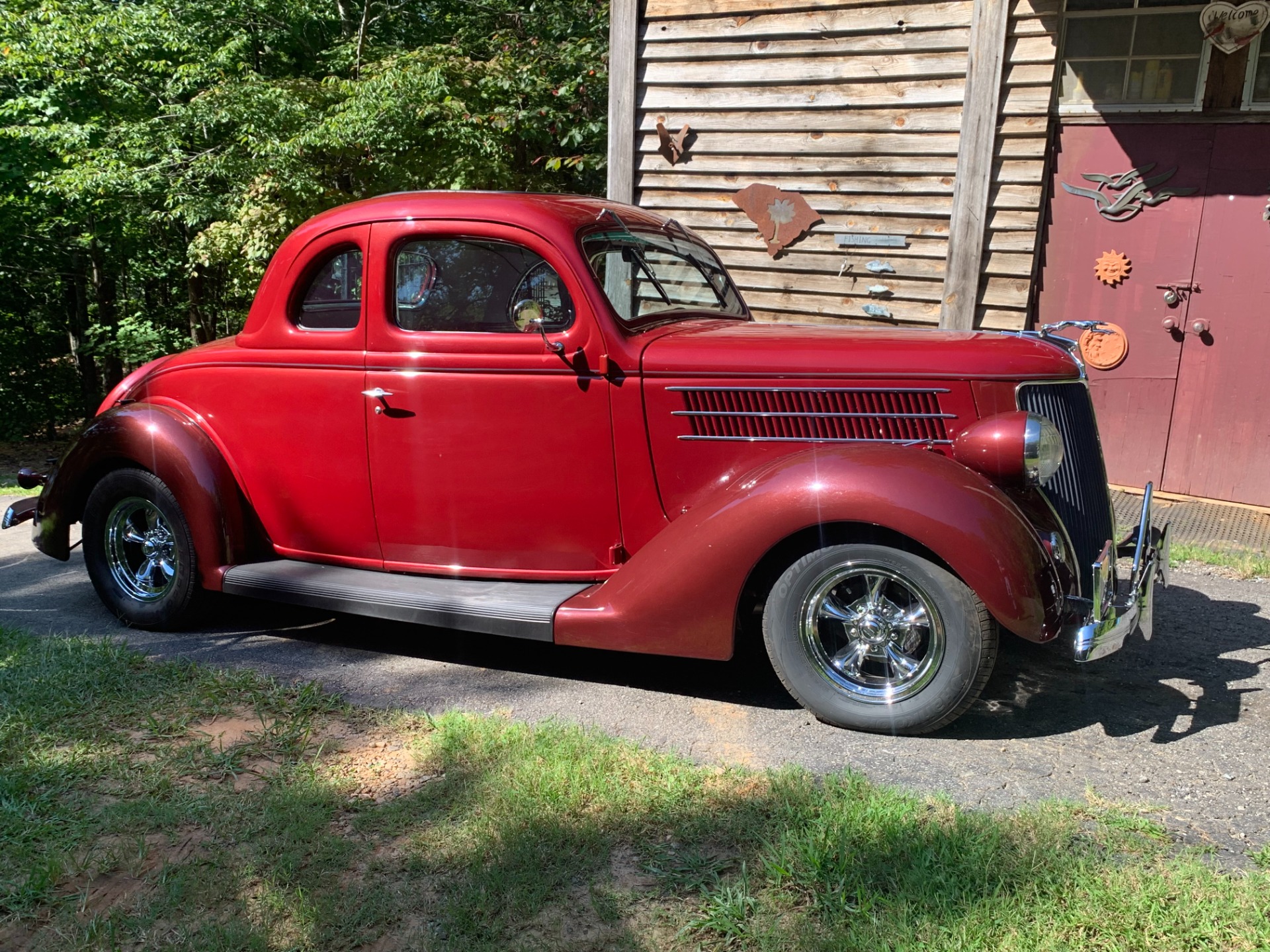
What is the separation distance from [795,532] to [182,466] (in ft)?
8.30

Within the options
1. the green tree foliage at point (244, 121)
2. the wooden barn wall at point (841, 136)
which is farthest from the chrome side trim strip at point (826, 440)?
the green tree foliage at point (244, 121)

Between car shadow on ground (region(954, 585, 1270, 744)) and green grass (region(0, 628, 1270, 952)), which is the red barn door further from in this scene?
green grass (region(0, 628, 1270, 952))

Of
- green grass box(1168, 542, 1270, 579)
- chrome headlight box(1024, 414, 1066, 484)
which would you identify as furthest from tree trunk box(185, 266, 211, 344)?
chrome headlight box(1024, 414, 1066, 484)

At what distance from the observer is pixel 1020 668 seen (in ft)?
12.6

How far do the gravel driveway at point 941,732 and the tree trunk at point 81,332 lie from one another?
11.3 metres

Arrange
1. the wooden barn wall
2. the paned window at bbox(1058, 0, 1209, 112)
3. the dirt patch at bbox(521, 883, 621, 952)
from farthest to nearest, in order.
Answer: the wooden barn wall → the paned window at bbox(1058, 0, 1209, 112) → the dirt patch at bbox(521, 883, 621, 952)

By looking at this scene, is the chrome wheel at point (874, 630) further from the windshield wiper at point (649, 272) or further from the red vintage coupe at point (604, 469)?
the windshield wiper at point (649, 272)

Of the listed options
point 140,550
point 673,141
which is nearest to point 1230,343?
point 673,141

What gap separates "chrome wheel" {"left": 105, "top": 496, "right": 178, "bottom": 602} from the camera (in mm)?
4285

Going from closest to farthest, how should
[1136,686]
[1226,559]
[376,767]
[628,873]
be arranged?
1. [628,873]
2. [376,767]
3. [1136,686]
4. [1226,559]

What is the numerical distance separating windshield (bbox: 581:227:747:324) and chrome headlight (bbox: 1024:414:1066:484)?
1.45m

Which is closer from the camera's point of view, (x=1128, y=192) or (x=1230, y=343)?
(x=1230, y=343)

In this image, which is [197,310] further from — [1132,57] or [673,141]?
[1132,57]

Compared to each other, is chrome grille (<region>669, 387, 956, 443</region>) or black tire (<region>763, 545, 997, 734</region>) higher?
chrome grille (<region>669, 387, 956, 443</region>)
